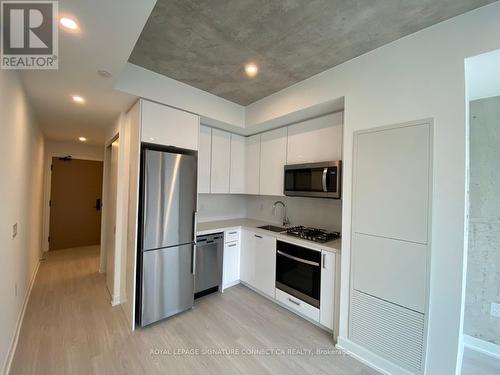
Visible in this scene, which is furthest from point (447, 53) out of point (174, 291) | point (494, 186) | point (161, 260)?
point (174, 291)

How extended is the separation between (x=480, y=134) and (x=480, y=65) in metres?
0.92

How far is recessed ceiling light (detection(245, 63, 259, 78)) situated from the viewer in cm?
211

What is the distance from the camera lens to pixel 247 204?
13.5ft

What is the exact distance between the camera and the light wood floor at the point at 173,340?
5.70ft

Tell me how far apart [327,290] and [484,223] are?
1.65 meters

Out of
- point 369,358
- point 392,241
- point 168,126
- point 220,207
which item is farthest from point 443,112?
point 220,207

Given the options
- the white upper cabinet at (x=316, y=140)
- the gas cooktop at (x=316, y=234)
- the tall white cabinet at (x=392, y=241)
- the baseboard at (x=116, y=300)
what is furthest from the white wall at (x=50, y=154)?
→ the tall white cabinet at (x=392, y=241)

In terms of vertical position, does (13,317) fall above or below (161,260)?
below

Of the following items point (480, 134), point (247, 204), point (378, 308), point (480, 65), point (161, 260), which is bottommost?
point (378, 308)

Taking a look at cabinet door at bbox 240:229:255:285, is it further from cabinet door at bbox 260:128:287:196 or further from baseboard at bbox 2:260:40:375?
baseboard at bbox 2:260:40:375

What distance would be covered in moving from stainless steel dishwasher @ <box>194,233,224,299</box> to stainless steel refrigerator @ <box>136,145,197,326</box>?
0.62ft

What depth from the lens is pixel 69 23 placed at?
1.24 meters

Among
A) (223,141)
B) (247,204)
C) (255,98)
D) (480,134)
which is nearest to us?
(480,134)

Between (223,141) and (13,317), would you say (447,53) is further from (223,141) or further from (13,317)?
(13,317)
